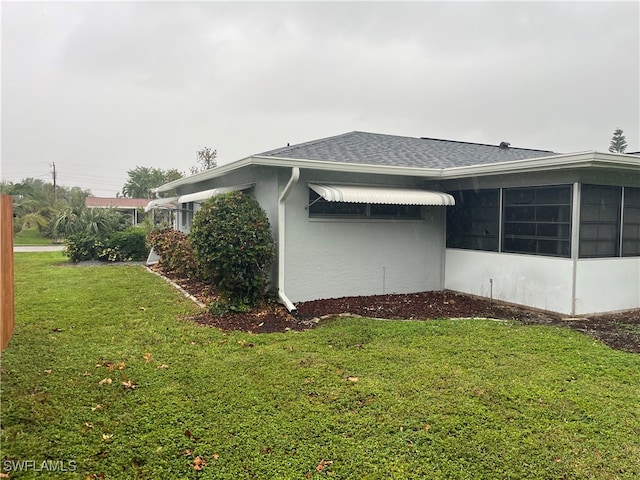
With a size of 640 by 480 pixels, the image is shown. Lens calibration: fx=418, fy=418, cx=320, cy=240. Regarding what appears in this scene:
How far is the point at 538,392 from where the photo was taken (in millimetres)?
5172

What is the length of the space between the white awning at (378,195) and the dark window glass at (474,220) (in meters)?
0.72

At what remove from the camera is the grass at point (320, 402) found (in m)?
3.75

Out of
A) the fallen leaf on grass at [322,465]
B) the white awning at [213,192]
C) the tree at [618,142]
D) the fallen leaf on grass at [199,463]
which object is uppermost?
the tree at [618,142]

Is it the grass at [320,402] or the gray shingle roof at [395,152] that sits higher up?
the gray shingle roof at [395,152]

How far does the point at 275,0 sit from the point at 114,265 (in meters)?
12.3

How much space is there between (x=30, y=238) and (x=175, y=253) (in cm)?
2651

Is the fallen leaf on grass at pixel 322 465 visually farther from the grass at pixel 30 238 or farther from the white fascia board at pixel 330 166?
the grass at pixel 30 238

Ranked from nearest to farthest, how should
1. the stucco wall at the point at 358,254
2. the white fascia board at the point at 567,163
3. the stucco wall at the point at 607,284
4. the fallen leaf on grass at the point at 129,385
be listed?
the fallen leaf on grass at the point at 129,385, the white fascia board at the point at 567,163, the stucco wall at the point at 607,284, the stucco wall at the point at 358,254

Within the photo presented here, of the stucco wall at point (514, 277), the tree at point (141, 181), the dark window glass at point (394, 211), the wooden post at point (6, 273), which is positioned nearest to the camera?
the wooden post at point (6, 273)

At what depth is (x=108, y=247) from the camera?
19.4 meters

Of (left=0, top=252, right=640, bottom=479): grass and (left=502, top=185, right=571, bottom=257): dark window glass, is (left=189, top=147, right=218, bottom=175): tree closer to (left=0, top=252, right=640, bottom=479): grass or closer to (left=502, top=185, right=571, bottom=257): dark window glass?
(left=0, top=252, right=640, bottom=479): grass

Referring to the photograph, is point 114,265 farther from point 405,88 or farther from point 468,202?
point 405,88

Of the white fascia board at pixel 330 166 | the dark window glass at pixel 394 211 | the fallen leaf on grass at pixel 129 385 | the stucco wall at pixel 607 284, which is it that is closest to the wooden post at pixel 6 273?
the fallen leaf on grass at pixel 129 385

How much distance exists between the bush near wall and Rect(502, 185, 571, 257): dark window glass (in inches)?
644
